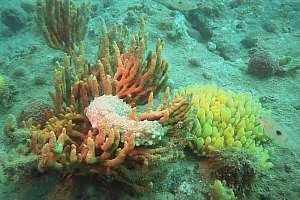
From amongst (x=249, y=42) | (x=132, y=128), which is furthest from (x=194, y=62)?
(x=132, y=128)

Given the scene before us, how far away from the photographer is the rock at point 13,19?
949 centimetres

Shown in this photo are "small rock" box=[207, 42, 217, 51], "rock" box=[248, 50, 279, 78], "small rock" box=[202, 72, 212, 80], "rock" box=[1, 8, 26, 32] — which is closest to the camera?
"small rock" box=[202, 72, 212, 80]

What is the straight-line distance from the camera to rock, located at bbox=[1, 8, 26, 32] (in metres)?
9.49

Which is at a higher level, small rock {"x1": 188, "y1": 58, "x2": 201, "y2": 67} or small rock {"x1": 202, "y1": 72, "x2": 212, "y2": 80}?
small rock {"x1": 188, "y1": 58, "x2": 201, "y2": 67}

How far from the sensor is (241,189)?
141 inches

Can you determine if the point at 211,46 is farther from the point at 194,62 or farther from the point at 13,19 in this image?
the point at 13,19

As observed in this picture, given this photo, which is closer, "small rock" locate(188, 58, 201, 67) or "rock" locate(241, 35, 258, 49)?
"small rock" locate(188, 58, 201, 67)

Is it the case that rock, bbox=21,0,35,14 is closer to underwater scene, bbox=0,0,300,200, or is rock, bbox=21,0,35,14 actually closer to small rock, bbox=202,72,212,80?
underwater scene, bbox=0,0,300,200

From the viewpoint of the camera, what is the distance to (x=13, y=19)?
953 centimetres

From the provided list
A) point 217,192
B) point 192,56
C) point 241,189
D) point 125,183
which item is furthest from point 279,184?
point 192,56

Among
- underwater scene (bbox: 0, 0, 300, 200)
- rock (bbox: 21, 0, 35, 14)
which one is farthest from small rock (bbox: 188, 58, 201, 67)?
rock (bbox: 21, 0, 35, 14)

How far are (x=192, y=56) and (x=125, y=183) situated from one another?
4.78m

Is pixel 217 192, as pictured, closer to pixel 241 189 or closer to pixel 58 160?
pixel 241 189

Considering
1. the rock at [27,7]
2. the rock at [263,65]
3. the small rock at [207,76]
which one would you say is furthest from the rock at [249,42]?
the rock at [27,7]
